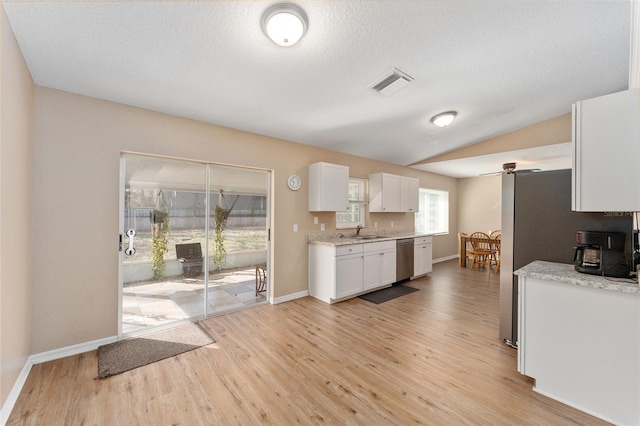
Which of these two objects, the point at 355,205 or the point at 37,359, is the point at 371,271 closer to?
the point at 355,205

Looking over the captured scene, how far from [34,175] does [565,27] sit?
16.1 feet

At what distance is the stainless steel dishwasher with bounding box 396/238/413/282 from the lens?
15.9 ft

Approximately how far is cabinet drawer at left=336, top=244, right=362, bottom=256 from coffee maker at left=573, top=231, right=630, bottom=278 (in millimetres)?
2558

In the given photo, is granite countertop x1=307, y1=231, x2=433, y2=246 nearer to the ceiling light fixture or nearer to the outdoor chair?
the outdoor chair

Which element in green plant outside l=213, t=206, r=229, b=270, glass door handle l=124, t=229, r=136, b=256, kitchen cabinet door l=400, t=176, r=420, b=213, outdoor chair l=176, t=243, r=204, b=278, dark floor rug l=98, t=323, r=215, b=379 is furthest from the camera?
kitchen cabinet door l=400, t=176, r=420, b=213

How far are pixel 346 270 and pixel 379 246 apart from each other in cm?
88

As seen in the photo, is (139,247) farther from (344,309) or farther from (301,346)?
(344,309)

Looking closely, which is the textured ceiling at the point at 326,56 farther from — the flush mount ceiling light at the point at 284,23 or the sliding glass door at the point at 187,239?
the sliding glass door at the point at 187,239

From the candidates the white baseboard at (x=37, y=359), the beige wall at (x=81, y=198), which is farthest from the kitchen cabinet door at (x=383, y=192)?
the white baseboard at (x=37, y=359)

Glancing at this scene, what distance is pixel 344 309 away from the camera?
3.66m

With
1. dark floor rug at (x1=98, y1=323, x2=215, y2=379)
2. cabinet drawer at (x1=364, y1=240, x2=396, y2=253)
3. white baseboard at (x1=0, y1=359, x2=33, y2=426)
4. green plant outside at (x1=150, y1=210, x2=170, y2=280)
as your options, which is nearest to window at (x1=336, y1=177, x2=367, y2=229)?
cabinet drawer at (x1=364, y1=240, x2=396, y2=253)

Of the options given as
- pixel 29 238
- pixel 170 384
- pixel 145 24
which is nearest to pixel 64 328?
pixel 29 238

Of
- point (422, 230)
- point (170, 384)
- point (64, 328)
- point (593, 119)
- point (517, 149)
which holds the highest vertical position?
point (517, 149)

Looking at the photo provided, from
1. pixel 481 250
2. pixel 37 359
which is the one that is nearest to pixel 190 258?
pixel 37 359
